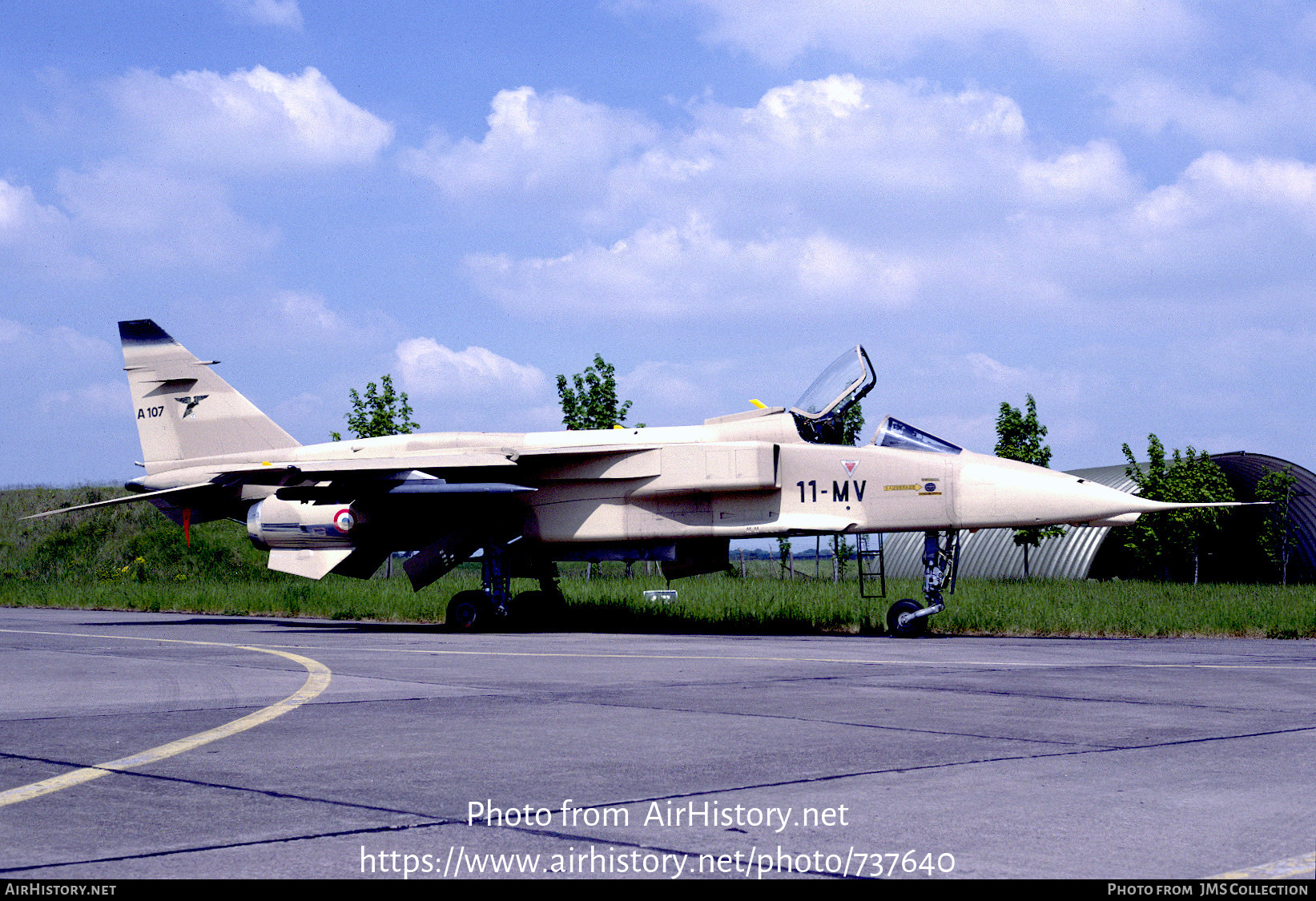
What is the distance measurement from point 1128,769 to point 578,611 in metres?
16.0

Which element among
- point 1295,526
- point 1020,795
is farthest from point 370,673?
point 1295,526

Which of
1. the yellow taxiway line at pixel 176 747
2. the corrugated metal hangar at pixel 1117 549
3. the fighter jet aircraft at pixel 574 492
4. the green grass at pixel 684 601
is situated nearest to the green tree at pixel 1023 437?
the corrugated metal hangar at pixel 1117 549

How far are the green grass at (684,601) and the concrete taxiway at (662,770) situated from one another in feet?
19.6

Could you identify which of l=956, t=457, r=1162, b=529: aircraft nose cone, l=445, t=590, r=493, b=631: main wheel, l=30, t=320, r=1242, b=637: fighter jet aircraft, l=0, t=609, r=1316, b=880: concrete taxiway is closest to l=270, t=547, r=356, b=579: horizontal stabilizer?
l=30, t=320, r=1242, b=637: fighter jet aircraft

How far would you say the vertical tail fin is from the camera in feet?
69.1

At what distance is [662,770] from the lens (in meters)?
5.62

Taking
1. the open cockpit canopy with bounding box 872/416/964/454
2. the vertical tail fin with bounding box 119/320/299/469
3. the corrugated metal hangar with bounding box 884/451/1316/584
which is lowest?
the corrugated metal hangar with bounding box 884/451/1316/584

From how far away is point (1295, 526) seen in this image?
128 feet

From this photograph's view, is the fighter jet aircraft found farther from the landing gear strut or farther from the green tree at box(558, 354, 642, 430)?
the green tree at box(558, 354, 642, 430)

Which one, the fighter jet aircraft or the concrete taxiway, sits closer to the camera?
the concrete taxiway

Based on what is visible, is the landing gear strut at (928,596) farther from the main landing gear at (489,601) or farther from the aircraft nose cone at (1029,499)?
the main landing gear at (489,601)

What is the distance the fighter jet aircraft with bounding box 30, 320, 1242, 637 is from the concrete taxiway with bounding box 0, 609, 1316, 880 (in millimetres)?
4926

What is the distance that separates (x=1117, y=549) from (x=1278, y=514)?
7.31 m
